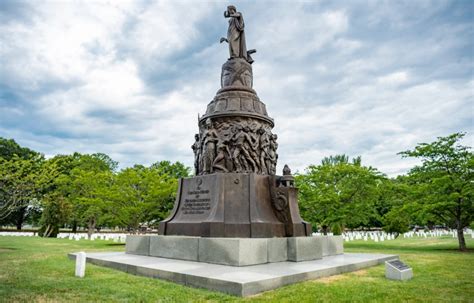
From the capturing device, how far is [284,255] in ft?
30.7

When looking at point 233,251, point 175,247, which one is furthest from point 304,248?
point 175,247

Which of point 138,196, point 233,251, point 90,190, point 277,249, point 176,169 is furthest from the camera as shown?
point 176,169

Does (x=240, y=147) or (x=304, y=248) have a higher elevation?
(x=240, y=147)

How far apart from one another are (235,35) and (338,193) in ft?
56.4

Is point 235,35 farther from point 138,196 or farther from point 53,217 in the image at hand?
point 53,217

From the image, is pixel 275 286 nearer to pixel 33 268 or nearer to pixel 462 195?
pixel 33 268

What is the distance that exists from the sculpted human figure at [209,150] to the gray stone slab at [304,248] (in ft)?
11.4

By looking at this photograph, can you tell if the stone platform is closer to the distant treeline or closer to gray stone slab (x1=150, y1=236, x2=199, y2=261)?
gray stone slab (x1=150, y1=236, x2=199, y2=261)

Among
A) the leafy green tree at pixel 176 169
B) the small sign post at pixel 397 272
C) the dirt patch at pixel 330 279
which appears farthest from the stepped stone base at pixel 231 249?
the leafy green tree at pixel 176 169

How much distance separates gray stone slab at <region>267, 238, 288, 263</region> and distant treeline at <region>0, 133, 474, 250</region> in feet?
40.7

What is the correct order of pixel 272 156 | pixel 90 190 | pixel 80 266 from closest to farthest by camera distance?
pixel 80 266 < pixel 272 156 < pixel 90 190

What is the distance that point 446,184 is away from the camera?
18.0 m

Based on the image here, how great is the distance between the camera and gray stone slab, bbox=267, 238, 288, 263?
8930 mm

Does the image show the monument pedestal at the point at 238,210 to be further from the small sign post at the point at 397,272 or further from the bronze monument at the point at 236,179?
the small sign post at the point at 397,272
